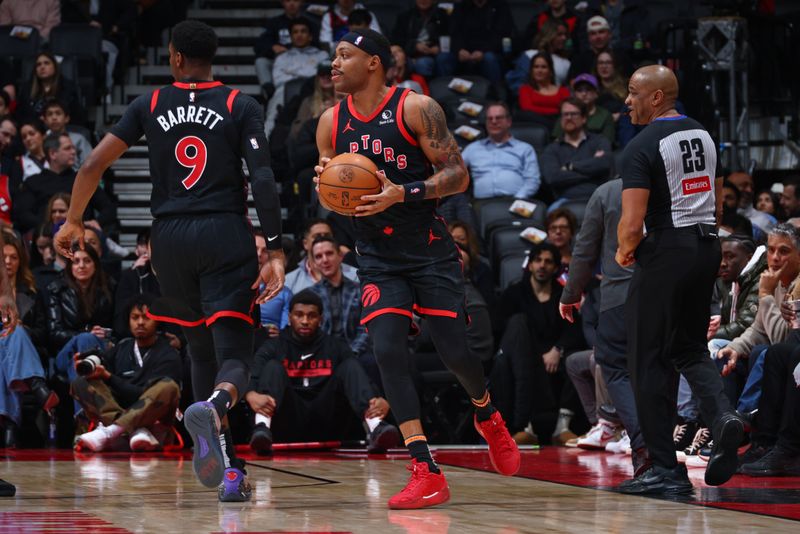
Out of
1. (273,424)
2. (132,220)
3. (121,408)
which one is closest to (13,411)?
(121,408)

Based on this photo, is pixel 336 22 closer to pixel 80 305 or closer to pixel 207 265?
pixel 80 305

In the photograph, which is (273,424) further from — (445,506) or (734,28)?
(734,28)

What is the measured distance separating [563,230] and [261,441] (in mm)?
3207

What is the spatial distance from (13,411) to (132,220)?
13.2 ft

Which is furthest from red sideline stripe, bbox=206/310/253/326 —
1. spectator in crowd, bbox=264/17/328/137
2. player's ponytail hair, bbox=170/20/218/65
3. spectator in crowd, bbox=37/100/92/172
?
spectator in crowd, bbox=264/17/328/137

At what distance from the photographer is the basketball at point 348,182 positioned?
17.3 ft

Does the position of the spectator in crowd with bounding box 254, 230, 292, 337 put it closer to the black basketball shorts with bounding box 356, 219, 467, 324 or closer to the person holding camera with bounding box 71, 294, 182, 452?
the person holding camera with bounding box 71, 294, 182, 452

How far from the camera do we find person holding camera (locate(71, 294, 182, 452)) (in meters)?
8.55

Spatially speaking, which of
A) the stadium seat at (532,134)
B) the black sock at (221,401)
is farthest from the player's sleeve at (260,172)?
the stadium seat at (532,134)

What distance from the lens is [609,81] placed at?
13.3 meters

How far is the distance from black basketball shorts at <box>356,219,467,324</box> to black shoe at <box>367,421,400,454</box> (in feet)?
9.35

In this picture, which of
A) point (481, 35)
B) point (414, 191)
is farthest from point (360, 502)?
point (481, 35)

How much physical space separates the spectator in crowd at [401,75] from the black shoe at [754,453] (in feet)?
19.5

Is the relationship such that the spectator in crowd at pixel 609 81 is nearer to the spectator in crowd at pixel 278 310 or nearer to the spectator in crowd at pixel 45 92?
the spectator in crowd at pixel 278 310
